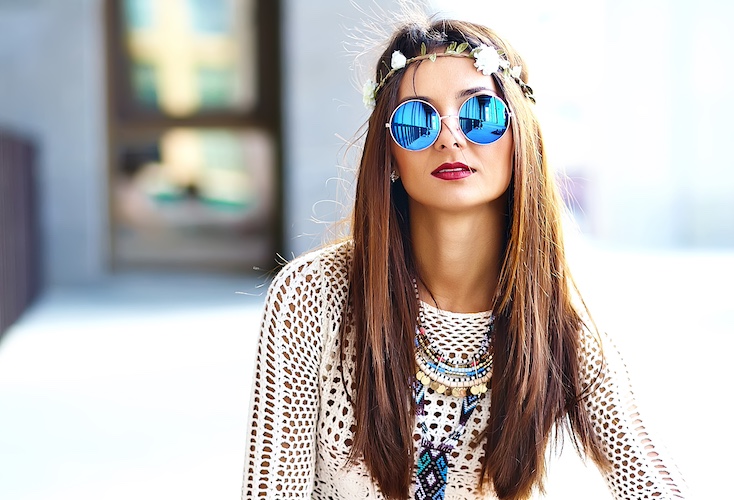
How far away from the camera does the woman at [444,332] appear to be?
4.86ft

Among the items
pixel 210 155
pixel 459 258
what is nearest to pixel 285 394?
pixel 459 258

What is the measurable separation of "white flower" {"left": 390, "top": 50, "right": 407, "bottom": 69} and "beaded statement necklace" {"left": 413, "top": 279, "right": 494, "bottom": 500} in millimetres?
480

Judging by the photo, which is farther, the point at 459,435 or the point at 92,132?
the point at 92,132

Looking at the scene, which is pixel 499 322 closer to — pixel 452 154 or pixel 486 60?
pixel 452 154

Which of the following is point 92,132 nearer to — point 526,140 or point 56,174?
point 56,174

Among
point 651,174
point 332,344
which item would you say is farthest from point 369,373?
point 651,174

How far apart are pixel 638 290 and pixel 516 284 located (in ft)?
17.0

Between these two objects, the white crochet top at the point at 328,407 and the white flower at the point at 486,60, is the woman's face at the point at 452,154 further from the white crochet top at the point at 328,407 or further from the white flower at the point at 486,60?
the white crochet top at the point at 328,407

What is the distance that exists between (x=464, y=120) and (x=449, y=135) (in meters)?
0.04

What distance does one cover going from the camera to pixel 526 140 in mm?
1494

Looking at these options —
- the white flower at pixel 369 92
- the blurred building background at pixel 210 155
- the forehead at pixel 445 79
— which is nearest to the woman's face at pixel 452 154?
the forehead at pixel 445 79

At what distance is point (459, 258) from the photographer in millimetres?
1592

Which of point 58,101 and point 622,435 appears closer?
point 622,435

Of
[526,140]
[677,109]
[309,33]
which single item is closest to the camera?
[526,140]
